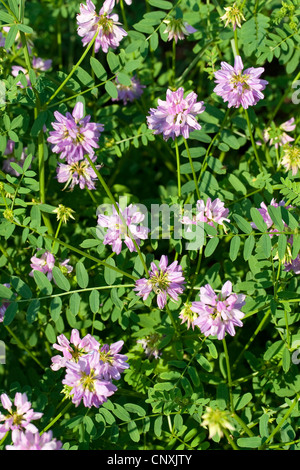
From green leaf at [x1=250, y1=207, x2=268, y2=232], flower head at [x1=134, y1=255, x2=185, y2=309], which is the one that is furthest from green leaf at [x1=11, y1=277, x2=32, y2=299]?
green leaf at [x1=250, y1=207, x2=268, y2=232]

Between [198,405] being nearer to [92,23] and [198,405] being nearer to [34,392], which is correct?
[34,392]

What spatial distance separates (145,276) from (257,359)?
0.73 metres

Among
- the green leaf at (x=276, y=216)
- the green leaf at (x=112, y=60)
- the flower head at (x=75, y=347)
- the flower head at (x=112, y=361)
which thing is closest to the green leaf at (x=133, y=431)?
the flower head at (x=112, y=361)

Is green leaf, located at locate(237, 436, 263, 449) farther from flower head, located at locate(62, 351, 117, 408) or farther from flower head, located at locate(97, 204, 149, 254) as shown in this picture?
flower head, located at locate(97, 204, 149, 254)

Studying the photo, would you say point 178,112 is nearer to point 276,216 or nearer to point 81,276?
point 276,216

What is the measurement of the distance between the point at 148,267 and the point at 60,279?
436 millimetres

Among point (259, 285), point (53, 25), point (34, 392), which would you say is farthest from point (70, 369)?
point (53, 25)

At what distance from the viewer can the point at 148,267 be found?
2840mm

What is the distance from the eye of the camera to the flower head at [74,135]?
2525mm

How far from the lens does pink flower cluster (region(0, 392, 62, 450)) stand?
2131 mm

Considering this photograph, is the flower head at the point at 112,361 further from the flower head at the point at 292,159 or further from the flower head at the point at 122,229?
the flower head at the point at 292,159

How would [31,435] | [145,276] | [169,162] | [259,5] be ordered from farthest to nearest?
[169,162] → [259,5] → [145,276] → [31,435]

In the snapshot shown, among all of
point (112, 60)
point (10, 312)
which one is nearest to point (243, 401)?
point (10, 312)
